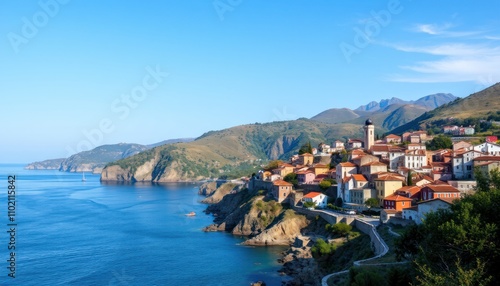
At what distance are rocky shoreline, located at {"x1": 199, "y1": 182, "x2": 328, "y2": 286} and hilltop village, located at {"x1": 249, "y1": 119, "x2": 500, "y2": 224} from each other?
2788 millimetres

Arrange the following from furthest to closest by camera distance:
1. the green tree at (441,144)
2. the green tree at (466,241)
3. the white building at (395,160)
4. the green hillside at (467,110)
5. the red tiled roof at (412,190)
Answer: the green hillside at (467,110) → the green tree at (441,144) → the white building at (395,160) → the red tiled roof at (412,190) → the green tree at (466,241)

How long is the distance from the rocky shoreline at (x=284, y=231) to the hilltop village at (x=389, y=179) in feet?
9.15

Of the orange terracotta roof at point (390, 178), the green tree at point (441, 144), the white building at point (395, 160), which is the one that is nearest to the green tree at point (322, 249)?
the orange terracotta roof at point (390, 178)

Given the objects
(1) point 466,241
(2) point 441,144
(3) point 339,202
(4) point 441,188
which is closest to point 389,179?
(4) point 441,188

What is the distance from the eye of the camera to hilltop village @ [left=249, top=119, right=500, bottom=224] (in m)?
46.3

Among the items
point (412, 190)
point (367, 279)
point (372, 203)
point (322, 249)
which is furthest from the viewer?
point (372, 203)

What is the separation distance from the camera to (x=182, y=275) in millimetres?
43312

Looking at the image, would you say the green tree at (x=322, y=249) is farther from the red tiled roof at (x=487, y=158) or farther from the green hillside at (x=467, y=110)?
the green hillside at (x=467, y=110)

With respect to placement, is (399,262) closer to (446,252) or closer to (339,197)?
(446,252)

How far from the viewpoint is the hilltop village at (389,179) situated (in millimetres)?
46281

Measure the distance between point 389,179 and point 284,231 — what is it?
13.9m

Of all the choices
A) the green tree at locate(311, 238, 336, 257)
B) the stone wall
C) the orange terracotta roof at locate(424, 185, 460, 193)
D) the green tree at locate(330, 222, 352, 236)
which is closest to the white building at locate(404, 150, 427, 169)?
the orange terracotta roof at locate(424, 185, 460, 193)

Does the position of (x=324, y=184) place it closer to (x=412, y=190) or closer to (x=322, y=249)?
(x=412, y=190)

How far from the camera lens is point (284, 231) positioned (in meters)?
55.7
